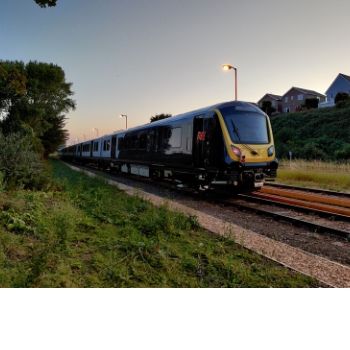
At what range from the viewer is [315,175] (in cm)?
1561

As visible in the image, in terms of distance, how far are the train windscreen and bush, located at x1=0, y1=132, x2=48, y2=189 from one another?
200 inches

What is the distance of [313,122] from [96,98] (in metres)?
39.4

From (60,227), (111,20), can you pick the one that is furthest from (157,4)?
(60,227)

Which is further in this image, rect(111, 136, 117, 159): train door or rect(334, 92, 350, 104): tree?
rect(334, 92, 350, 104): tree

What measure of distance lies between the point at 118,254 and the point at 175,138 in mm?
7498

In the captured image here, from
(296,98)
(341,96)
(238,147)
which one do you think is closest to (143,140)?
(238,147)

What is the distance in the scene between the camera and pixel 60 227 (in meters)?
5.33

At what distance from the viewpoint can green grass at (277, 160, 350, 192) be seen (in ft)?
45.6

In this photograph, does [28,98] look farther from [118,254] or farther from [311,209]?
[311,209]

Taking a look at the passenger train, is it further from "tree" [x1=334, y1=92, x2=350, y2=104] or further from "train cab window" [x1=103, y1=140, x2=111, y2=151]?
"tree" [x1=334, y1=92, x2=350, y2=104]

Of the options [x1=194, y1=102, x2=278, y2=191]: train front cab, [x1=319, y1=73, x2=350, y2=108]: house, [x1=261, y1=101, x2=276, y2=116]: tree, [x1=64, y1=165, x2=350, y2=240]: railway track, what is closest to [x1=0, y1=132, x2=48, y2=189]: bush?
[x1=194, y1=102, x2=278, y2=191]: train front cab

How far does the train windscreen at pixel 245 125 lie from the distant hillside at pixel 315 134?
73.3ft

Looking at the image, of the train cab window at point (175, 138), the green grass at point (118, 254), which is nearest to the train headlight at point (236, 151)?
the train cab window at point (175, 138)
